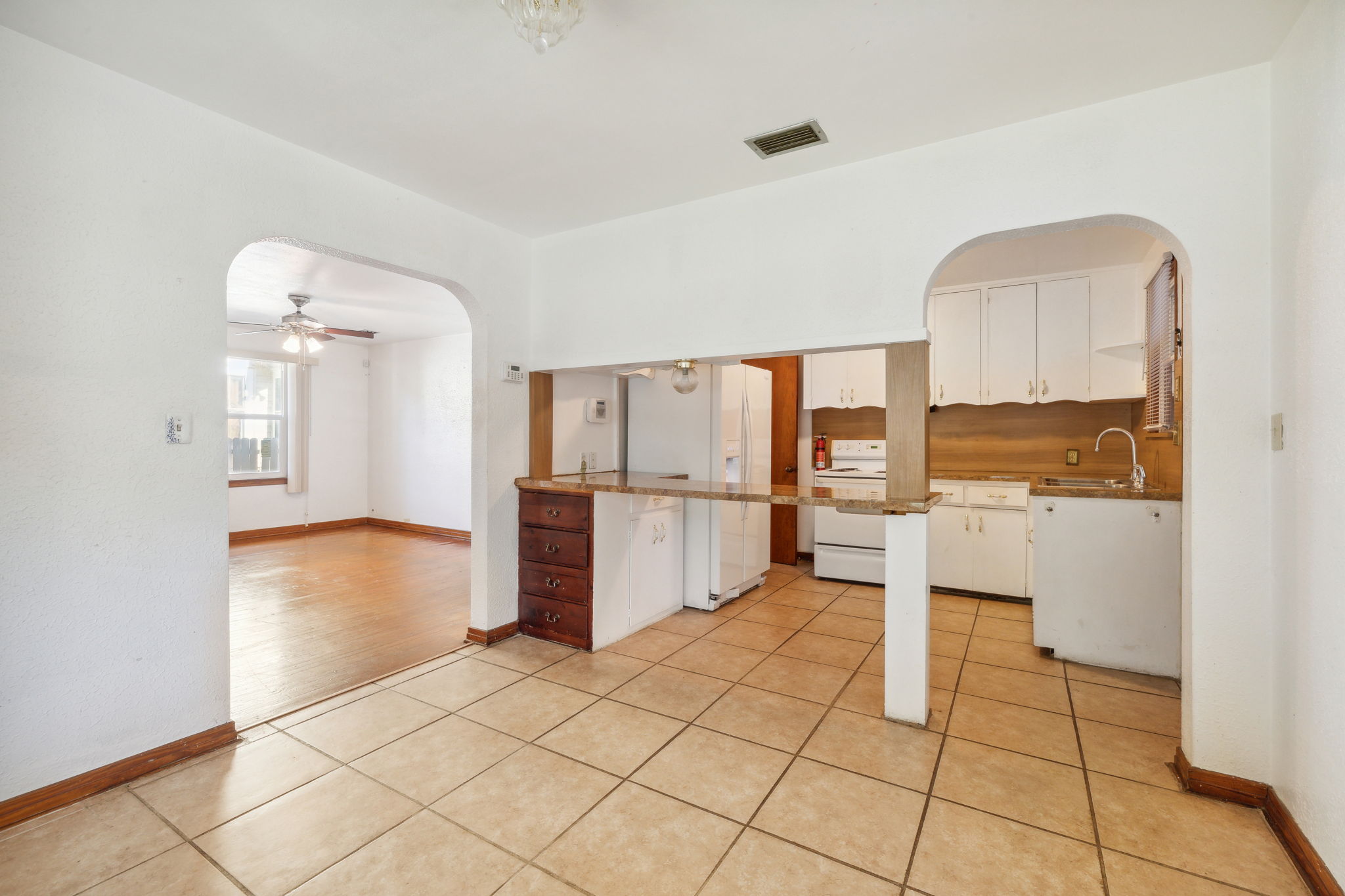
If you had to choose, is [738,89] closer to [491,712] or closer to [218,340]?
[218,340]

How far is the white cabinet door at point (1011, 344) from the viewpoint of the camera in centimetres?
455

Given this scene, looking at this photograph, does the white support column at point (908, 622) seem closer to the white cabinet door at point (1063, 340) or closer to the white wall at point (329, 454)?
the white cabinet door at point (1063, 340)

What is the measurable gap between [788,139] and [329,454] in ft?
24.8

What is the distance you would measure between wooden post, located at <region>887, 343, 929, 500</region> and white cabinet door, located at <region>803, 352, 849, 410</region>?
2569mm

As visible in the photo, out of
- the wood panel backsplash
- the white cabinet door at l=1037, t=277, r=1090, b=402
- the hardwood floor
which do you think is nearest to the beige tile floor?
the hardwood floor

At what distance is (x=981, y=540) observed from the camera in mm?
4535

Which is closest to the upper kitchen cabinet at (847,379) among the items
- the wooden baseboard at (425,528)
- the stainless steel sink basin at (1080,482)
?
the stainless steel sink basin at (1080,482)

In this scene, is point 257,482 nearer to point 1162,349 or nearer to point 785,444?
point 785,444

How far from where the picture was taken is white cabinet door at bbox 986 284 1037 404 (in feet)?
14.9

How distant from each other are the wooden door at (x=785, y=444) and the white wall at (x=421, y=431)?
3.69 meters

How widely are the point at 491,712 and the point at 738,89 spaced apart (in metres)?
2.81

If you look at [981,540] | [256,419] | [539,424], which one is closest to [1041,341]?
[981,540]

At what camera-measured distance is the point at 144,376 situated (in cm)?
221

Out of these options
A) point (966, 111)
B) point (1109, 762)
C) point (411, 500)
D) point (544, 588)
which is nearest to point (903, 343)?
point (966, 111)
